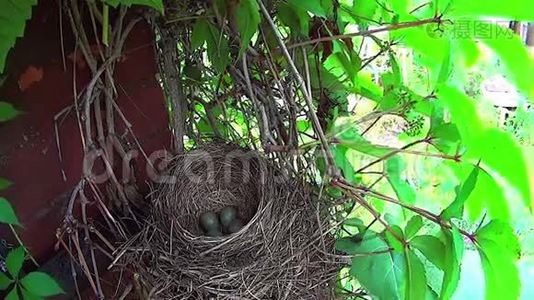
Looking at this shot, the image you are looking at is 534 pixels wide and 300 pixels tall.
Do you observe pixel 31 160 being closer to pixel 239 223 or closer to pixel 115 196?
pixel 115 196

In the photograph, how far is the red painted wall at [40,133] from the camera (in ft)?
2.13

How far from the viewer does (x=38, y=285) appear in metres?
0.62

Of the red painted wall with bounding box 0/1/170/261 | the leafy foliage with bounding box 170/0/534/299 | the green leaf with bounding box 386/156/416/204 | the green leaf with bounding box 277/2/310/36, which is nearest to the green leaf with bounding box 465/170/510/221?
the leafy foliage with bounding box 170/0/534/299

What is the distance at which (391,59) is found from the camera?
Result: 2.61 feet

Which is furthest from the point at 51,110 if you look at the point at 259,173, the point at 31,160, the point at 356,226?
the point at 356,226

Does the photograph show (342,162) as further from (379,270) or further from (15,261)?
(15,261)

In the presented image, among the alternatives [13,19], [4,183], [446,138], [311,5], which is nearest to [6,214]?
[4,183]

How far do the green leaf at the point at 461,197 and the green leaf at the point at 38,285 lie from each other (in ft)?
1.24

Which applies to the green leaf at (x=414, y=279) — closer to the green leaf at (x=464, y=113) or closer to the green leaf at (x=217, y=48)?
the green leaf at (x=464, y=113)

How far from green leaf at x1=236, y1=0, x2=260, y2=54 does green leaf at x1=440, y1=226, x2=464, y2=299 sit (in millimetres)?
274

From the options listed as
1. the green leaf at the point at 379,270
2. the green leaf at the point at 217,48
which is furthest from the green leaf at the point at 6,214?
the green leaf at the point at 379,270

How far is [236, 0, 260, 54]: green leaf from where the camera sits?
55 cm

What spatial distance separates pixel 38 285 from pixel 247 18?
0.31m

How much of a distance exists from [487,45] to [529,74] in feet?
0.16
